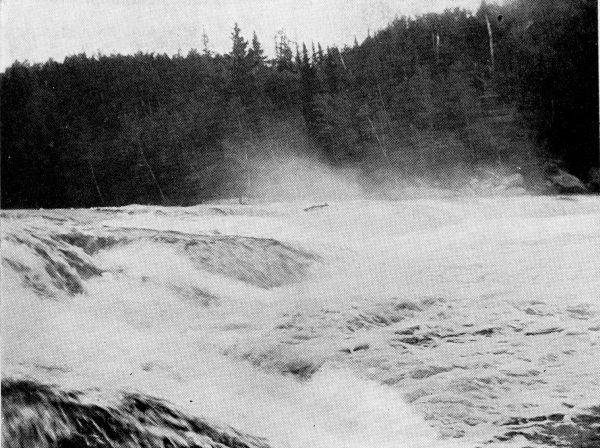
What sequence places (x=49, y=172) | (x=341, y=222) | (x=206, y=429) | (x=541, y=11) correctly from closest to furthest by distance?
(x=206, y=429) → (x=341, y=222) → (x=49, y=172) → (x=541, y=11)

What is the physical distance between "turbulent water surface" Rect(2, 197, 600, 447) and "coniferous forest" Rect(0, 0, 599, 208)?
1.53m

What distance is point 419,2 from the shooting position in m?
4.09

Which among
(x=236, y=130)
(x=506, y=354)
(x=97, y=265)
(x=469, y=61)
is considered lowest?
(x=506, y=354)

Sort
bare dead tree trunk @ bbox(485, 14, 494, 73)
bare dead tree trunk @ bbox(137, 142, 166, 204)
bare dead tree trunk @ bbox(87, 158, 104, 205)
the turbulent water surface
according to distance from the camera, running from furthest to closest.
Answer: bare dead tree trunk @ bbox(137, 142, 166, 204)
bare dead tree trunk @ bbox(87, 158, 104, 205)
bare dead tree trunk @ bbox(485, 14, 494, 73)
the turbulent water surface

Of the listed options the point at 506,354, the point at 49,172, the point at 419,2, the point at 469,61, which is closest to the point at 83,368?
the point at 506,354

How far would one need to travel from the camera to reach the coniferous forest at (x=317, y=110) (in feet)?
17.5

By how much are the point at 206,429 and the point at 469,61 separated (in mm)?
8623

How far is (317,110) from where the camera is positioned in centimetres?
988

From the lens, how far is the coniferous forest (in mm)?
5328

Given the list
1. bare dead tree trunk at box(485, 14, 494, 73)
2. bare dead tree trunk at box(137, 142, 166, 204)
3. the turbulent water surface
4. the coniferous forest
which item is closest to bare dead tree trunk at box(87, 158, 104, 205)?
the coniferous forest

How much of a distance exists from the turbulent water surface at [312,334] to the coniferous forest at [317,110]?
1.53 meters

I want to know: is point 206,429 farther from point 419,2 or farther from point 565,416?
point 419,2

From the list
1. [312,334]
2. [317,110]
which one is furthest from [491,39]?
[312,334]

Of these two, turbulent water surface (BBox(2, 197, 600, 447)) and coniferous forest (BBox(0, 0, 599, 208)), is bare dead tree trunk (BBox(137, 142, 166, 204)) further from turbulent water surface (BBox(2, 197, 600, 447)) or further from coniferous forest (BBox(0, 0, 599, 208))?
turbulent water surface (BBox(2, 197, 600, 447))
